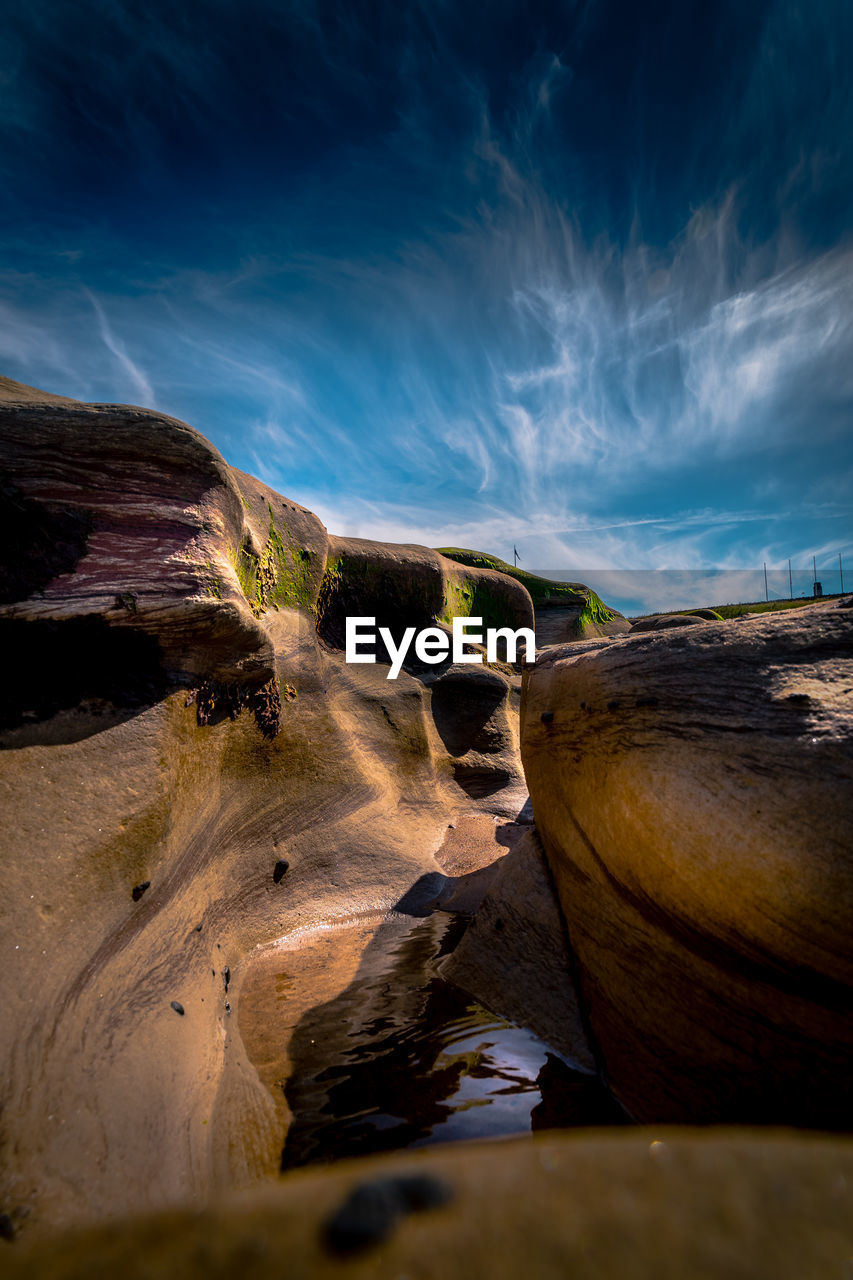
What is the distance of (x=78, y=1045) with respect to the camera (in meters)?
2.39

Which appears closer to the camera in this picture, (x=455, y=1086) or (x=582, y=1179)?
(x=582, y=1179)

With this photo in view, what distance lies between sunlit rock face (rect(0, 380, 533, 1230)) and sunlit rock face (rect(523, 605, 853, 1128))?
1733 mm

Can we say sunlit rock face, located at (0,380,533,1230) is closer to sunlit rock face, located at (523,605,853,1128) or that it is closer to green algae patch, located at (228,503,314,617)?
green algae patch, located at (228,503,314,617)

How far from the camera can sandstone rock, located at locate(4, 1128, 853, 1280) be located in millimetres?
459

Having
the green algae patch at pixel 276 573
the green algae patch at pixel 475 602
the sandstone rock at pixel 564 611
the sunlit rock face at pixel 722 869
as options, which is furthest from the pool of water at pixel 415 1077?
the sandstone rock at pixel 564 611

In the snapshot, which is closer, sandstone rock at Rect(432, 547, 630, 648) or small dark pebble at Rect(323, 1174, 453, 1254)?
small dark pebble at Rect(323, 1174, 453, 1254)

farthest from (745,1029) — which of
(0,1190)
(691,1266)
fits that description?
(0,1190)

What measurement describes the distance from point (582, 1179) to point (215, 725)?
462cm

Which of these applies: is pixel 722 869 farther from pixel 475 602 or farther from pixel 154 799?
pixel 475 602

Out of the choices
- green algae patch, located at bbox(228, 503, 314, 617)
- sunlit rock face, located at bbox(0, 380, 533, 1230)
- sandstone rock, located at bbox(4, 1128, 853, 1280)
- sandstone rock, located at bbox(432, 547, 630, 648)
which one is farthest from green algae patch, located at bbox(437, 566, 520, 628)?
sandstone rock, located at bbox(4, 1128, 853, 1280)

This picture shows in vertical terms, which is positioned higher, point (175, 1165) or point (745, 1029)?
point (745, 1029)

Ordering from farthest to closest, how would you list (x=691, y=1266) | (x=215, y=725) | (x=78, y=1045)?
(x=215, y=725) < (x=78, y=1045) < (x=691, y=1266)

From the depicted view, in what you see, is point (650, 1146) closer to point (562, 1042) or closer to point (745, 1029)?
point (745, 1029)

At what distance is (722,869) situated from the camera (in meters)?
2.23
